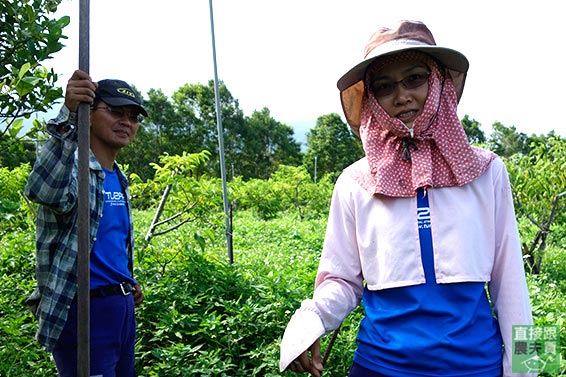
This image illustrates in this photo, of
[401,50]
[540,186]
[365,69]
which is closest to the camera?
[401,50]

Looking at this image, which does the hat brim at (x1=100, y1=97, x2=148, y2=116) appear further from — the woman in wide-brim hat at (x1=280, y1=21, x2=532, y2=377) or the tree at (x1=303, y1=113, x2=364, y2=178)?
the tree at (x1=303, y1=113, x2=364, y2=178)

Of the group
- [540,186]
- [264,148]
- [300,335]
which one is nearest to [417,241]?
[300,335]

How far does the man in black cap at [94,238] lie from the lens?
157 cm

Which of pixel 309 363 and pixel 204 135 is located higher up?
pixel 204 135

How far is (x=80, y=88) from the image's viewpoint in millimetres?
1293

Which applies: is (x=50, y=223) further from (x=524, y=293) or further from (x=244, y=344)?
(x=244, y=344)

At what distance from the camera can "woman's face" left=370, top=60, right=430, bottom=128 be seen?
134 centimetres

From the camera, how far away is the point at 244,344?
3.04 m

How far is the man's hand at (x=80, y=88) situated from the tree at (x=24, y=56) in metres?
0.47

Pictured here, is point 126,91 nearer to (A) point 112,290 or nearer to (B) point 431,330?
(A) point 112,290

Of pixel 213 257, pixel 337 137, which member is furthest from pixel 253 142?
pixel 213 257

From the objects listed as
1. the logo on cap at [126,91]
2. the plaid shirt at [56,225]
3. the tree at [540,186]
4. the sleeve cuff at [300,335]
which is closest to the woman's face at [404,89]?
the sleeve cuff at [300,335]

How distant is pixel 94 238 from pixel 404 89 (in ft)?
3.54

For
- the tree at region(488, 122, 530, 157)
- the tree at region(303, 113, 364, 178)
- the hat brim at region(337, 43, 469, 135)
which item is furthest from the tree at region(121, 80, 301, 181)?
the hat brim at region(337, 43, 469, 135)
